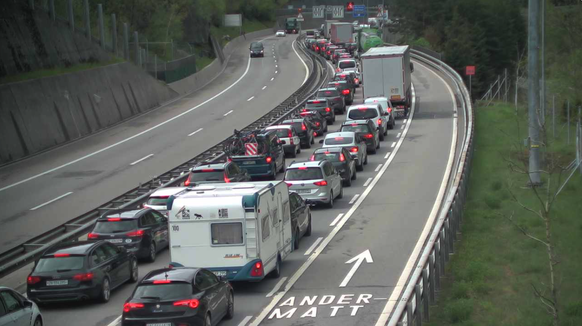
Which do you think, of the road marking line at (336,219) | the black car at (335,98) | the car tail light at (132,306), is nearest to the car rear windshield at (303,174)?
the road marking line at (336,219)

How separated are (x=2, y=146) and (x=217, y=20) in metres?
101

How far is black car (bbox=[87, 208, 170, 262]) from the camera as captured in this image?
21.8m

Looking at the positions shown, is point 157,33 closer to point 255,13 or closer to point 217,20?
point 217,20

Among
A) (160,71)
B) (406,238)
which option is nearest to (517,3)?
(160,71)

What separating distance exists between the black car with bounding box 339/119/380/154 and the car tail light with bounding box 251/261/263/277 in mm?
20562

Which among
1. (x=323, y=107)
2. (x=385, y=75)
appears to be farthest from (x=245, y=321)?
(x=385, y=75)

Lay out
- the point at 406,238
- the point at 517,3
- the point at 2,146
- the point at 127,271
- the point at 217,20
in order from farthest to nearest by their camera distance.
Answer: the point at 217,20
the point at 517,3
the point at 2,146
the point at 406,238
the point at 127,271

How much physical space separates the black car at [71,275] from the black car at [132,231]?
9.79ft

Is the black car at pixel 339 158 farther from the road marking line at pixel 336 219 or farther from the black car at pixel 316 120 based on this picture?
the black car at pixel 316 120

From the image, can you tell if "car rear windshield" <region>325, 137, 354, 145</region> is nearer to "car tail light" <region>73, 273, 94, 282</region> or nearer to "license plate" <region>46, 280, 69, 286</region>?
"car tail light" <region>73, 273, 94, 282</region>

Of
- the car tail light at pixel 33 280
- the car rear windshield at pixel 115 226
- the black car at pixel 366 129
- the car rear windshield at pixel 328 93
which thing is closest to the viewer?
the car tail light at pixel 33 280

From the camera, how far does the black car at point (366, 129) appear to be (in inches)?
1539

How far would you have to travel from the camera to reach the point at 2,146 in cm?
4191

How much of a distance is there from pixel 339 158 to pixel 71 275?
617 inches
